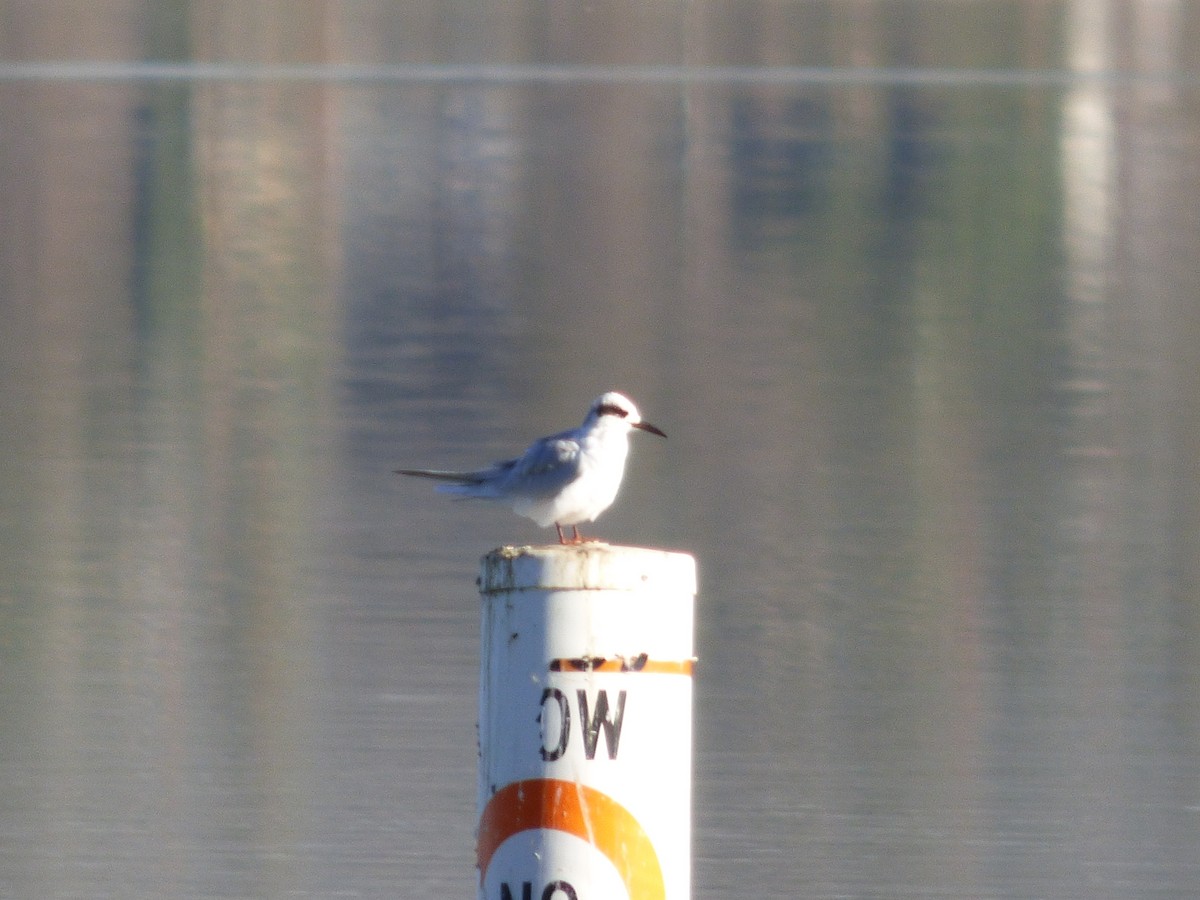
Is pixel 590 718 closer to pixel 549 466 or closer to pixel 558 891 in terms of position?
pixel 558 891

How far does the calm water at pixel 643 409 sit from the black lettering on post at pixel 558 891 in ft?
5.19

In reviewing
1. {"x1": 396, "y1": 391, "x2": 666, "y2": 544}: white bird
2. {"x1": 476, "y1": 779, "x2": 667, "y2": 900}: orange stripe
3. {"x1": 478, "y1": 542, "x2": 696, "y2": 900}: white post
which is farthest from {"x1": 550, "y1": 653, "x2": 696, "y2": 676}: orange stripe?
{"x1": 396, "y1": 391, "x2": 666, "y2": 544}: white bird

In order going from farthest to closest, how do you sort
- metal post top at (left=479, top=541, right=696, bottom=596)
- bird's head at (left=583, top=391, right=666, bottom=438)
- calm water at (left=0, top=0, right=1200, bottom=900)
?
calm water at (left=0, top=0, right=1200, bottom=900), bird's head at (left=583, top=391, right=666, bottom=438), metal post top at (left=479, top=541, right=696, bottom=596)

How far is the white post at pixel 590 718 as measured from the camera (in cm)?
220

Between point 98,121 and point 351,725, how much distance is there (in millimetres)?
9941

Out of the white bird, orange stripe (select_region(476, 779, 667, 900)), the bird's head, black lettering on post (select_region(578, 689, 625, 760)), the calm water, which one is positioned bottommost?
orange stripe (select_region(476, 779, 667, 900))

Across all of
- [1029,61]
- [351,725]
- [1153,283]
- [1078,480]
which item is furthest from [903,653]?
[1029,61]

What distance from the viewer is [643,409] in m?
7.85

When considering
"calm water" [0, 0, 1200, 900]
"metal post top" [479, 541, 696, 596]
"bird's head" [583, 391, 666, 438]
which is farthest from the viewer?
"calm water" [0, 0, 1200, 900]

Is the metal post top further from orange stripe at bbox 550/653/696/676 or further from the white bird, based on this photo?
the white bird

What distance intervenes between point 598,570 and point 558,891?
0.34 meters

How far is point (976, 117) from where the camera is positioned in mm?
14258

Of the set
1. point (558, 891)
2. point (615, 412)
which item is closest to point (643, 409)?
point (615, 412)

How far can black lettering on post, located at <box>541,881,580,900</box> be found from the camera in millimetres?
2242
